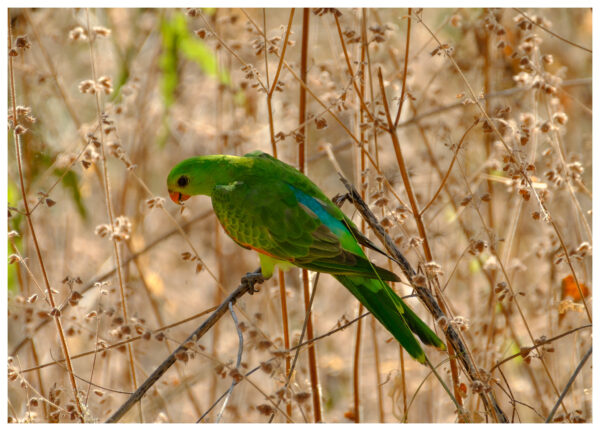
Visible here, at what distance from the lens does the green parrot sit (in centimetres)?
230

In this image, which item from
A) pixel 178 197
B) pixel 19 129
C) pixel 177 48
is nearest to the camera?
pixel 19 129

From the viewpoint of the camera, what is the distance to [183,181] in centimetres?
278

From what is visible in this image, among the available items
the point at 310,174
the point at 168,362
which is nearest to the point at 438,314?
the point at 168,362

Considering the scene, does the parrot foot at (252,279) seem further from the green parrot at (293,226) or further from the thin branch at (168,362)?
the thin branch at (168,362)

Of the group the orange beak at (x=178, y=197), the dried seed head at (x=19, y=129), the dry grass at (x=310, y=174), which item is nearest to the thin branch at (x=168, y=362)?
the dry grass at (x=310, y=174)

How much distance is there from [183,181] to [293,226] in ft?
2.00

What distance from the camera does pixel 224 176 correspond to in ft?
8.82

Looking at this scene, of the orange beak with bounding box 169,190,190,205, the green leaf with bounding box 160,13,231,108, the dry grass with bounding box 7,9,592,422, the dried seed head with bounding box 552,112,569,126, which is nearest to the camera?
the dried seed head with bounding box 552,112,569,126

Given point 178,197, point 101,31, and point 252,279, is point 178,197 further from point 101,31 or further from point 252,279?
point 101,31

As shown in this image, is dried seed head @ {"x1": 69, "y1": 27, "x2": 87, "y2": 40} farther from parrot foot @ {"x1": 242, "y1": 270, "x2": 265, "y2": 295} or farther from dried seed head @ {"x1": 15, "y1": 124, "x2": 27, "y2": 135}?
parrot foot @ {"x1": 242, "y1": 270, "x2": 265, "y2": 295}

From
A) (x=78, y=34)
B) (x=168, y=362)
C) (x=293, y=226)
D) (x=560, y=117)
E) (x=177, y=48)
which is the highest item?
(x=177, y=48)

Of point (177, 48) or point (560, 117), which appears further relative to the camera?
point (177, 48)

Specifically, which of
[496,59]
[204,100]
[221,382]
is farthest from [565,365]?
[204,100]

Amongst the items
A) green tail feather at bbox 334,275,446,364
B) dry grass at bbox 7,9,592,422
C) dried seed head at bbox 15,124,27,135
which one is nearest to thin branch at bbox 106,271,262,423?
dry grass at bbox 7,9,592,422
